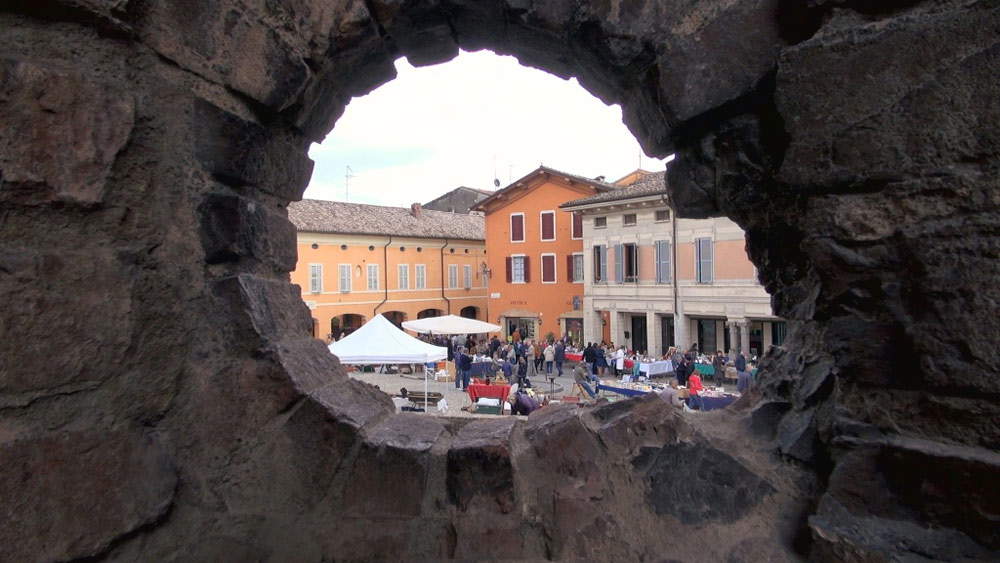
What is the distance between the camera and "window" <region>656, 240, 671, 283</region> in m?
18.1

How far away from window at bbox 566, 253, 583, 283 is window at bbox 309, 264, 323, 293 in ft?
32.3

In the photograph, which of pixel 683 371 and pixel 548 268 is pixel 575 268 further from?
pixel 683 371

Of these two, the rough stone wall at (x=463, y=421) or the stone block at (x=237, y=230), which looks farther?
the stone block at (x=237, y=230)

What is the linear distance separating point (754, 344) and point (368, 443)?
→ 1703 cm

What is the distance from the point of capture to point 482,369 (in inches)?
616

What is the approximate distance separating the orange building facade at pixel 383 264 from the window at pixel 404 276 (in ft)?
0.15

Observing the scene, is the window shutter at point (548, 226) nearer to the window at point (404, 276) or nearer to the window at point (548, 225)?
the window at point (548, 225)

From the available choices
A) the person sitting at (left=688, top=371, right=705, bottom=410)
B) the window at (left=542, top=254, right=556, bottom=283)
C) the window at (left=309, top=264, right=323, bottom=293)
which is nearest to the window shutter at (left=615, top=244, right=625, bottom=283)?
the window at (left=542, top=254, right=556, bottom=283)

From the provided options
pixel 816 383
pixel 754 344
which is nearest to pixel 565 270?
pixel 754 344

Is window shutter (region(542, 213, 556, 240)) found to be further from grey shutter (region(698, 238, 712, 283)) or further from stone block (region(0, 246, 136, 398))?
stone block (region(0, 246, 136, 398))

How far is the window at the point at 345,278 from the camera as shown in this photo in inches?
941

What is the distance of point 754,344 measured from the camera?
16797mm

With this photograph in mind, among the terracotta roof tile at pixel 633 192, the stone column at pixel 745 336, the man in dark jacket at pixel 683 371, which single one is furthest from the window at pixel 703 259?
the man in dark jacket at pixel 683 371

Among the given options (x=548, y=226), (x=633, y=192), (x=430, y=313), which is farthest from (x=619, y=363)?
(x=430, y=313)
